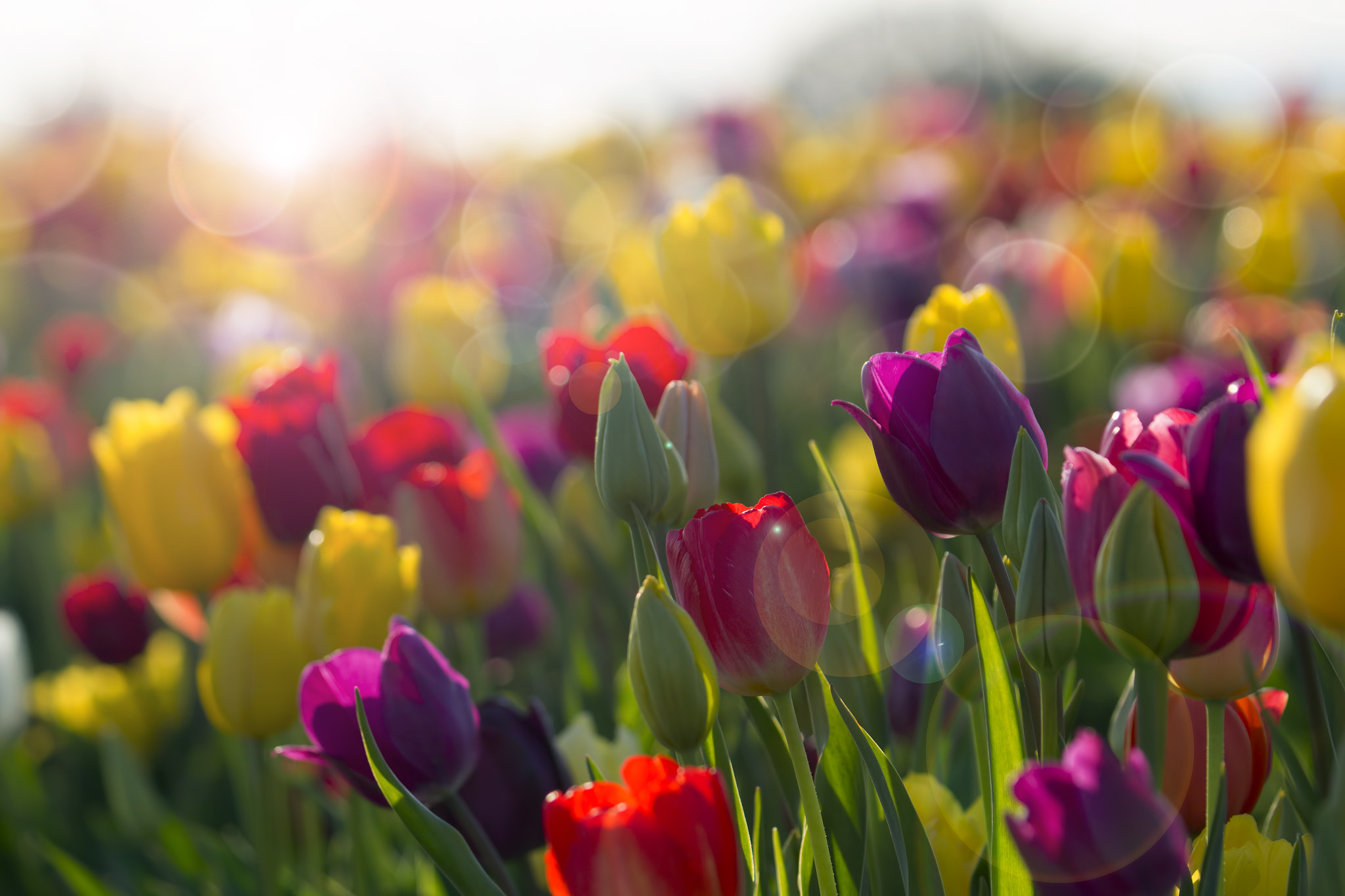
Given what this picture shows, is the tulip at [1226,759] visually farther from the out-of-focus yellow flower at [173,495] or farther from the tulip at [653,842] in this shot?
the out-of-focus yellow flower at [173,495]

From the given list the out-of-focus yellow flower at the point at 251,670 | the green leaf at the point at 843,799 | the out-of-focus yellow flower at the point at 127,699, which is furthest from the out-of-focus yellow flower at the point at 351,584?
the out-of-focus yellow flower at the point at 127,699

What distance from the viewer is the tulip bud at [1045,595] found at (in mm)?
509

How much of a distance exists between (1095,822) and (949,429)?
223mm

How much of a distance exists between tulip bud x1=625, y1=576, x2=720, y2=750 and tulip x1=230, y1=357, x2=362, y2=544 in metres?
0.51

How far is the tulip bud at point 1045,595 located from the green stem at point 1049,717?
0.08ft

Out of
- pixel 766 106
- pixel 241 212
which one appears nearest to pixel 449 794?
pixel 766 106

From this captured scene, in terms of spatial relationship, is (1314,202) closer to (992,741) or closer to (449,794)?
(992,741)

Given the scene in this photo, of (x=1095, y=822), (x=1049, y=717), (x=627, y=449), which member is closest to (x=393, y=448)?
(x=627, y=449)

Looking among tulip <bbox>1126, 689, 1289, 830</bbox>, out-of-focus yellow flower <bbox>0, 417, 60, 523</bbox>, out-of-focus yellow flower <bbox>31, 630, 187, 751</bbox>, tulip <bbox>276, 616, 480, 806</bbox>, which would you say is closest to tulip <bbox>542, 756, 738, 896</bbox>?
tulip <bbox>276, 616, 480, 806</bbox>

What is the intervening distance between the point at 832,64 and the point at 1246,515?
19.5 metres

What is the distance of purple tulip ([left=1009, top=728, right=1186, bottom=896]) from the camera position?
39cm

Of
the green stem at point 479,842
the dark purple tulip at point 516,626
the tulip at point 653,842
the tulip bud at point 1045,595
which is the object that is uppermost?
the tulip bud at point 1045,595

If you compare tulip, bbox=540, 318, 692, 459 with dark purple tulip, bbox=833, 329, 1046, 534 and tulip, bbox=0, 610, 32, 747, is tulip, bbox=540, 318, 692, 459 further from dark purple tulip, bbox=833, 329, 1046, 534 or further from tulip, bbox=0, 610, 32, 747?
tulip, bbox=0, 610, 32, 747

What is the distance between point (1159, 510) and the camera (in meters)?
0.46
